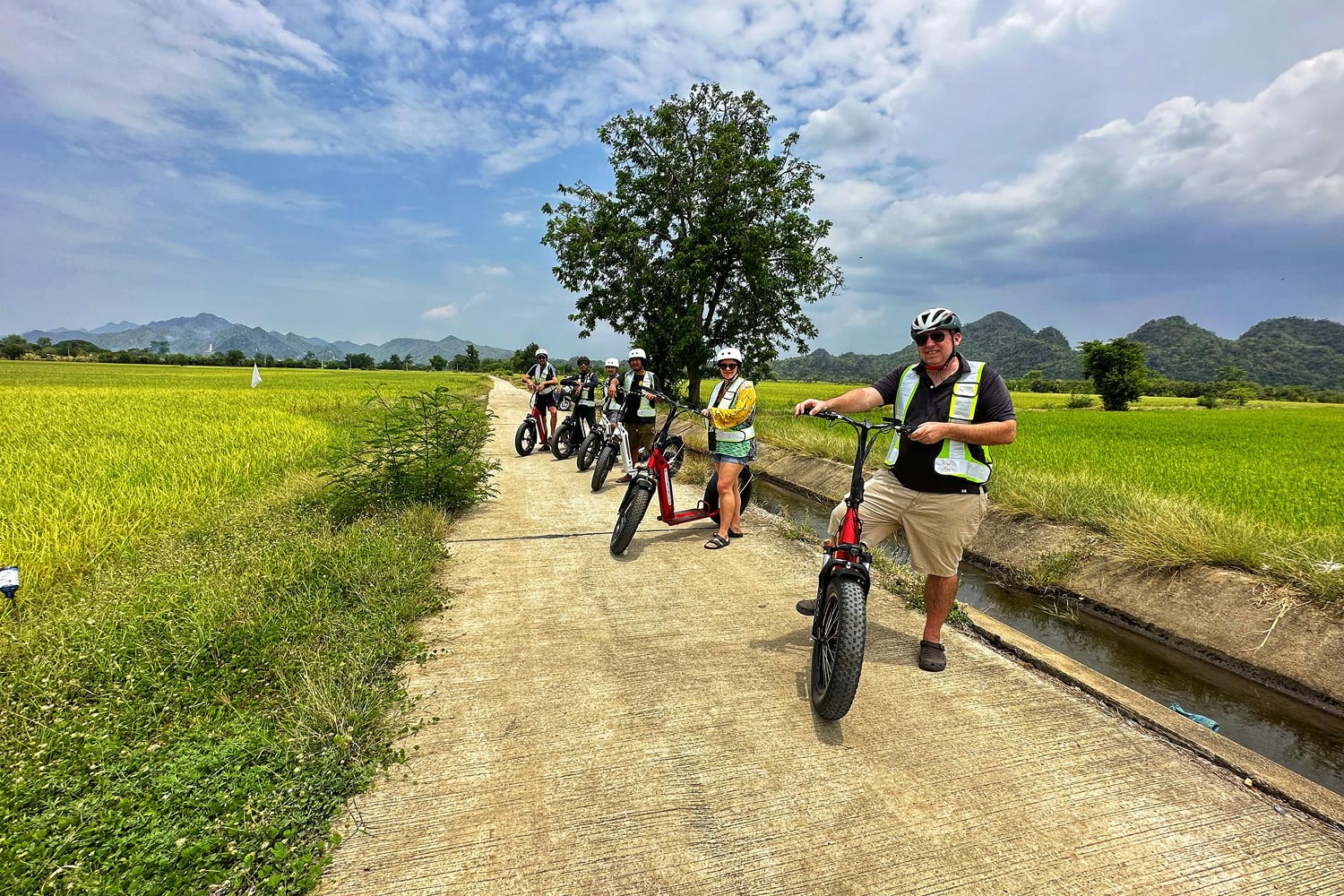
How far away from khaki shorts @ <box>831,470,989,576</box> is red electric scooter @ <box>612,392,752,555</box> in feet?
6.68

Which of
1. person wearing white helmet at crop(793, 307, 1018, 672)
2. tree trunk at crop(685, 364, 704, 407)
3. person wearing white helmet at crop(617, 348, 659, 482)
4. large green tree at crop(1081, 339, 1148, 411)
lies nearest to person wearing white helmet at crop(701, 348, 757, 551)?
person wearing white helmet at crop(793, 307, 1018, 672)

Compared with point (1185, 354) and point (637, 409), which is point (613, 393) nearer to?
point (637, 409)

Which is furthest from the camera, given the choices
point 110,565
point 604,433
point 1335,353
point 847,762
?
point 1335,353

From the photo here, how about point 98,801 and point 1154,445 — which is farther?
point 1154,445

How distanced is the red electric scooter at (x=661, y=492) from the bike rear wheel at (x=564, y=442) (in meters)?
4.19

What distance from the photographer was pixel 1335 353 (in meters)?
89.1

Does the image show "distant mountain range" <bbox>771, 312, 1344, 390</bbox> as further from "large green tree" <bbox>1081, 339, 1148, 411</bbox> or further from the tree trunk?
the tree trunk

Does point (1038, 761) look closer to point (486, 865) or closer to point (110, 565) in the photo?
point (486, 865)

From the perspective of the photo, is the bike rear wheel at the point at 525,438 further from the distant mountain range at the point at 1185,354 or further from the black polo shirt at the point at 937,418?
the distant mountain range at the point at 1185,354

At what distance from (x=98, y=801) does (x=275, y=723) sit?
0.55 meters

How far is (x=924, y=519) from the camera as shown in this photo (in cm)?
305

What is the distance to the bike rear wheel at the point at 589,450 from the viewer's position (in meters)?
8.50

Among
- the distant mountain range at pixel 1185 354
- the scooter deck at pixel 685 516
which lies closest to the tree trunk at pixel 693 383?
the scooter deck at pixel 685 516

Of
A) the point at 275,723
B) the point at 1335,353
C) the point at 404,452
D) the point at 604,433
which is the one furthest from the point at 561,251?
the point at 1335,353
